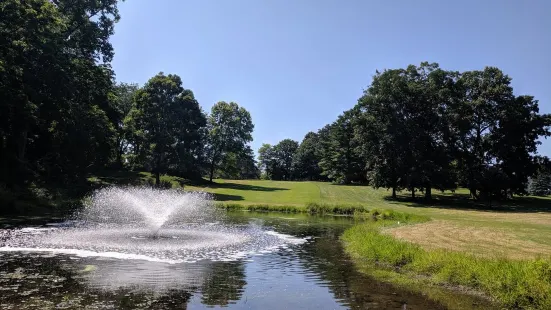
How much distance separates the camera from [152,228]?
32.0 m

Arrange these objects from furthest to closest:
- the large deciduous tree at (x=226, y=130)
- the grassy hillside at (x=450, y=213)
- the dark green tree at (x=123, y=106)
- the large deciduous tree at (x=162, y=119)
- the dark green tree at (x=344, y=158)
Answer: the dark green tree at (x=344, y=158) < the large deciduous tree at (x=226, y=130) < the dark green tree at (x=123, y=106) < the large deciduous tree at (x=162, y=119) < the grassy hillside at (x=450, y=213)

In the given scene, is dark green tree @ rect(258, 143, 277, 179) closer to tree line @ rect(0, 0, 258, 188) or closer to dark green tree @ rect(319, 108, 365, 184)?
dark green tree @ rect(319, 108, 365, 184)

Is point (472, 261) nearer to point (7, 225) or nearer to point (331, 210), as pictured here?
point (7, 225)

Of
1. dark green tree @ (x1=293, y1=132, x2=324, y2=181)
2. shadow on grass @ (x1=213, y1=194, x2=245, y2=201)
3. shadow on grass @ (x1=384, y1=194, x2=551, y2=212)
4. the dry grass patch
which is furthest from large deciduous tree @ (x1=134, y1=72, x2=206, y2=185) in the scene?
dark green tree @ (x1=293, y1=132, x2=324, y2=181)

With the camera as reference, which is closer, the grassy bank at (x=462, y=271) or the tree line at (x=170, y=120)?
the grassy bank at (x=462, y=271)

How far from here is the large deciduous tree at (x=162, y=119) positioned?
71.6m

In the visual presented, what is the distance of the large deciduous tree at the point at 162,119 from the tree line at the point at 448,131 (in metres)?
32.1

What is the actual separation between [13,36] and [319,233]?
35.5 metres

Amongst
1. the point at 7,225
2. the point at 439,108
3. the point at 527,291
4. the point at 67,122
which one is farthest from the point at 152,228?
the point at 439,108

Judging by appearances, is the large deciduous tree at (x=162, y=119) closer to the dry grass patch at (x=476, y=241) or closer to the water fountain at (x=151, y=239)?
the water fountain at (x=151, y=239)

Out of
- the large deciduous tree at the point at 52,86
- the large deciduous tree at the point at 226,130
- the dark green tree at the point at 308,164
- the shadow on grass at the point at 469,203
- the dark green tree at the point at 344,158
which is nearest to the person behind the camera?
the large deciduous tree at the point at 52,86

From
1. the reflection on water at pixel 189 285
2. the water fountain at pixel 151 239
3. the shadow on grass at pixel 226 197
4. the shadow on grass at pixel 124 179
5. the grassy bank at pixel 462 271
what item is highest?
the shadow on grass at pixel 124 179

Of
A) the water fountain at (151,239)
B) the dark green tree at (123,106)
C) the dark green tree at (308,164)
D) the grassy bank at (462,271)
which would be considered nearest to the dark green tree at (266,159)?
the dark green tree at (308,164)

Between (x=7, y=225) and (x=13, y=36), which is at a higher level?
(x=13, y=36)
